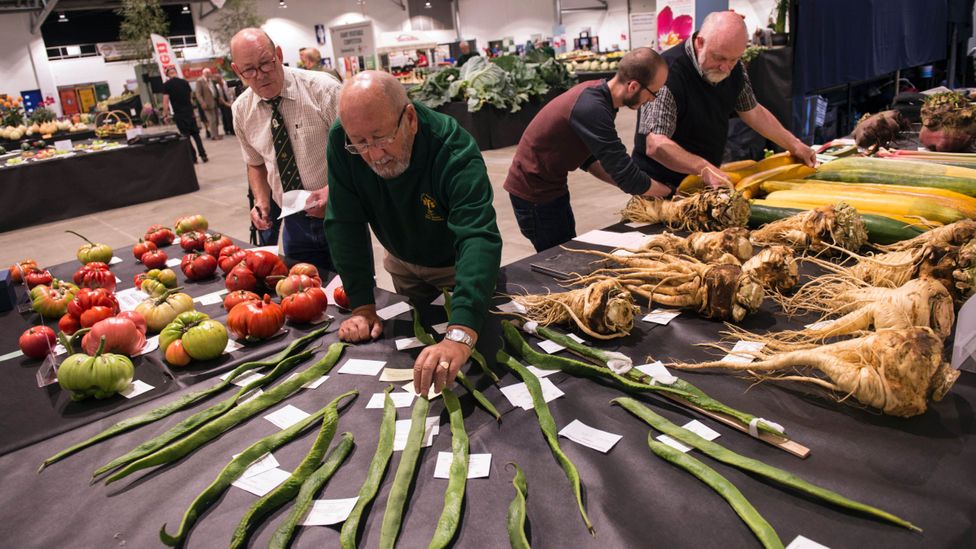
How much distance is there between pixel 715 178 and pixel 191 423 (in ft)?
7.39

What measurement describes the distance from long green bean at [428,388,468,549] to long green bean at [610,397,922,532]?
0.38m

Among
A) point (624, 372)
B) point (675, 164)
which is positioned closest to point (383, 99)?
point (624, 372)

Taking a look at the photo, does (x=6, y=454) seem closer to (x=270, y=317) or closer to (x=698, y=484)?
(x=270, y=317)

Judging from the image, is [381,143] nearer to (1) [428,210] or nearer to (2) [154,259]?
(1) [428,210]

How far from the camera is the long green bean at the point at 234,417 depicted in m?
1.46

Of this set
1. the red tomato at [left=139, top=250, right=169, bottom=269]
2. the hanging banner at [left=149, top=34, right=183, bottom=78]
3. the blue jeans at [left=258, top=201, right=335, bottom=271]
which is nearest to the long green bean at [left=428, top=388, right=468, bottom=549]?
the blue jeans at [left=258, top=201, right=335, bottom=271]

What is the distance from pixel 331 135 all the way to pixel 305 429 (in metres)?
0.99

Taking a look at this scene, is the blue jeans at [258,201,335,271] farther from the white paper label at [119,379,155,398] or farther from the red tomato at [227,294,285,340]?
the white paper label at [119,379,155,398]

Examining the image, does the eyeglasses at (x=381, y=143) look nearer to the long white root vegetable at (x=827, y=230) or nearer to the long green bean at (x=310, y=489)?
the long green bean at (x=310, y=489)

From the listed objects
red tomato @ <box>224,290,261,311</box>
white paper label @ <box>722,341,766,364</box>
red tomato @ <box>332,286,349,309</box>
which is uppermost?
red tomato @ <box>224,290,261,311</box>

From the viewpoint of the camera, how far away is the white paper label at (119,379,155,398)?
1.85 meters

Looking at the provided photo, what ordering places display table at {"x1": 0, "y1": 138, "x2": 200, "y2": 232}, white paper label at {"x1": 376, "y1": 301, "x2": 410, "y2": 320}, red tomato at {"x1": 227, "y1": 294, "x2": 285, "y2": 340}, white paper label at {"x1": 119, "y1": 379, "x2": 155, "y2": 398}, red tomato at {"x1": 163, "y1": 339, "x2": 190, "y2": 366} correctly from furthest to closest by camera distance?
display table at {"x1": 0, "y1": 138, "x2": 200, "y2": 232} < white paper label at {"x1": 376, "y1": 301, "x2": 410, "y2": 320} < red tomato at {"x1": 227, "y1": 294, "x2": 285, "y2": 340} < red tomato at {"x1": 163, "y1": 339, "x2": 190, "y2": 366} < white paper label at {"x1": 119, "y1": 379, "x2": 155, "y2": 398}

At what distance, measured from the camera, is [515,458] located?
4.48ft

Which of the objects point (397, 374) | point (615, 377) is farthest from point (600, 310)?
point (397, 374)
